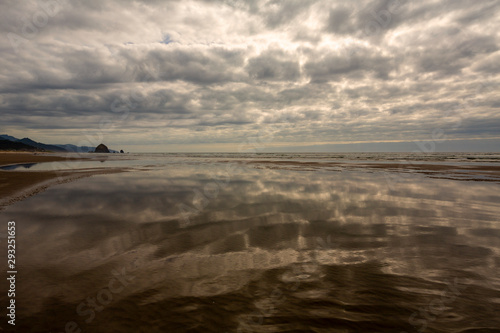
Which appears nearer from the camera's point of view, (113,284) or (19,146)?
(113,284)

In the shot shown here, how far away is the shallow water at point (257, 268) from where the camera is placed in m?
4.14

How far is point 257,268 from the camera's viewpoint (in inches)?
234

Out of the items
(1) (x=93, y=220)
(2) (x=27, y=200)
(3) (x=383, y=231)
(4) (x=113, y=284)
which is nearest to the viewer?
(4) (x=113, y=284)

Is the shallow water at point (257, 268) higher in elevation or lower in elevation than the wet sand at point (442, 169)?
lower

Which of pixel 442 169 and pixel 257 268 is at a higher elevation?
pixel 442 169

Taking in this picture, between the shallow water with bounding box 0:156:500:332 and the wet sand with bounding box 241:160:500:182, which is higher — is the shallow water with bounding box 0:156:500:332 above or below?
below

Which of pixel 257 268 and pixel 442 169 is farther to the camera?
pixel 442 169

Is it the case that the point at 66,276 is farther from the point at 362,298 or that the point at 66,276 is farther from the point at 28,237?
the point at 362,298

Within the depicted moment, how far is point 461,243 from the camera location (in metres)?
7.56

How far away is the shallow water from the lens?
4138 mm

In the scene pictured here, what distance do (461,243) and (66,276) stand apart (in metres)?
11.2

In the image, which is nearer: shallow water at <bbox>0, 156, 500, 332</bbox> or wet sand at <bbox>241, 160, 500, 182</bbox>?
shallow water at <bbox>0, 156, 500, 332</bbox>

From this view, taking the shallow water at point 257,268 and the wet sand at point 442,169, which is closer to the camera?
the shallow water at point 257,268

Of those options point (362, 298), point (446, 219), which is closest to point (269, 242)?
point (362, 298)
